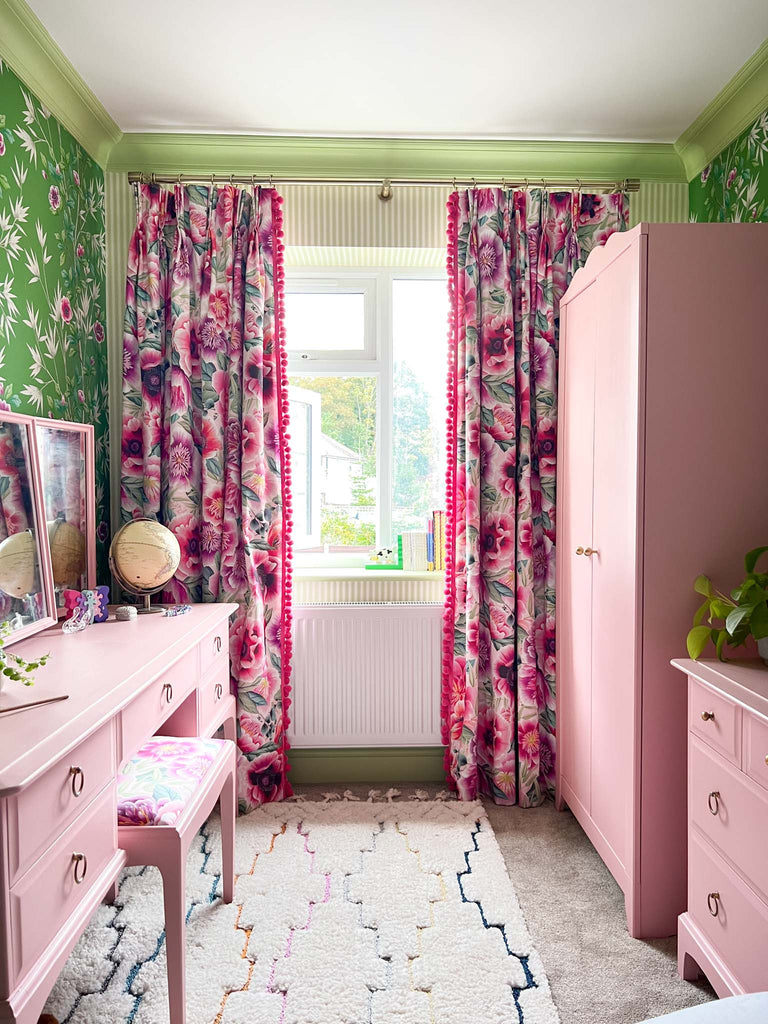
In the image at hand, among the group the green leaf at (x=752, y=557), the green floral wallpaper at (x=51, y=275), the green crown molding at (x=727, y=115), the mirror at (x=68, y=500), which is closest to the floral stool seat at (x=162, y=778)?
the mirror at (x=68, y=500)

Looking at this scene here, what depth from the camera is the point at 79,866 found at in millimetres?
1225

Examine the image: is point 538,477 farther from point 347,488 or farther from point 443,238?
point 443,238

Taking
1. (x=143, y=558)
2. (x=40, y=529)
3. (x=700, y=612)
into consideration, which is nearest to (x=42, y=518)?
(x=40, y=529)

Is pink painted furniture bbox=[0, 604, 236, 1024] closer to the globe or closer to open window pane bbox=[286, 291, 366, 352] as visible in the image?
the globe

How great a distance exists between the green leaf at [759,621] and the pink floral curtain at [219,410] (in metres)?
1.71

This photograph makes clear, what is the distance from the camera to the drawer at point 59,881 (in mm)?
1021

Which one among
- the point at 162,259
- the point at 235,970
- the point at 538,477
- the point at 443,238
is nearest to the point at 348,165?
the point at 443,238

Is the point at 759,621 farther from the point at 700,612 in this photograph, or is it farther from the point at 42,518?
the point at 42,518

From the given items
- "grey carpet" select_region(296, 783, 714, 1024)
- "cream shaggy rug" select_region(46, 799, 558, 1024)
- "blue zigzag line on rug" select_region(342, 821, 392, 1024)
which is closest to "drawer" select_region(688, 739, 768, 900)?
"grey carpet" select_region(296, 783, 714, 1024)

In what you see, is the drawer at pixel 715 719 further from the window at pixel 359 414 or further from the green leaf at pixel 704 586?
the window at pixel 359 414

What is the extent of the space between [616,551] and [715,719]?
58cm

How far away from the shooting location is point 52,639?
186cm

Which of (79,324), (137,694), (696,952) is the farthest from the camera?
(79,324)

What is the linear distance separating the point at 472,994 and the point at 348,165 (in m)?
2.89
